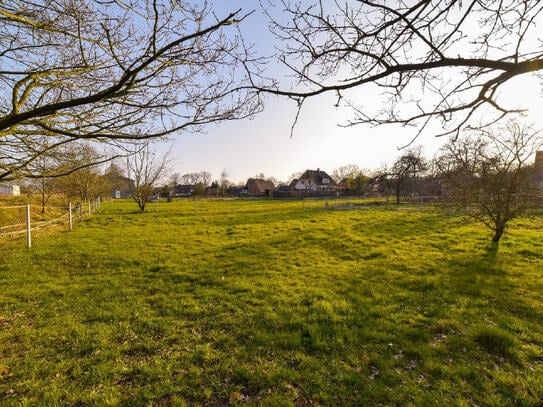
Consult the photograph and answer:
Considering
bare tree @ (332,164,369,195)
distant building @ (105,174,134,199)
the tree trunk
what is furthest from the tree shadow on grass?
bare tree @ (332,164,369,195)

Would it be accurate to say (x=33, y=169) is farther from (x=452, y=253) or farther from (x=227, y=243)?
(x=452, y=253)

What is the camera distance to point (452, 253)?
29.4ft

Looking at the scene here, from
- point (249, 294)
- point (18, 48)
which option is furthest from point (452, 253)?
point (18, 48)

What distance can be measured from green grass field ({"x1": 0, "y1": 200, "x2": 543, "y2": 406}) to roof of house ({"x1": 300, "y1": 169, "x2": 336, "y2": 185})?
189 feet

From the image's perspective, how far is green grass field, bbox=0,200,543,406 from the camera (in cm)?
292

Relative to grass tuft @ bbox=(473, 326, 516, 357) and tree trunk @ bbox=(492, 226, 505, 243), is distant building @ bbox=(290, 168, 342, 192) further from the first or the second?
grass tuft @ bbox=(473, 326, 516, 357)

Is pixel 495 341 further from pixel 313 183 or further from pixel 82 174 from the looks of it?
pixel 313 183

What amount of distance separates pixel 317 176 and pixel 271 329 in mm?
66361

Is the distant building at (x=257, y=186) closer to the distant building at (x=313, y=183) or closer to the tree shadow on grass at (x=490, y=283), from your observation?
the distant building at (x=313, y=183)

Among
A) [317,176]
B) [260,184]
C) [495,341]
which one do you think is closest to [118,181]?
[260,184]

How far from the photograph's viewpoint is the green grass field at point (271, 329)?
115 inches

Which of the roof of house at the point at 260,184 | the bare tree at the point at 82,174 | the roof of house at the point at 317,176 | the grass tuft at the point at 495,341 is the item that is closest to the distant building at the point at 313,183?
the roof of house at the point at 317,176

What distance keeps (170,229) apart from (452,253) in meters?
13.0

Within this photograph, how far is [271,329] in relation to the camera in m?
4.20
